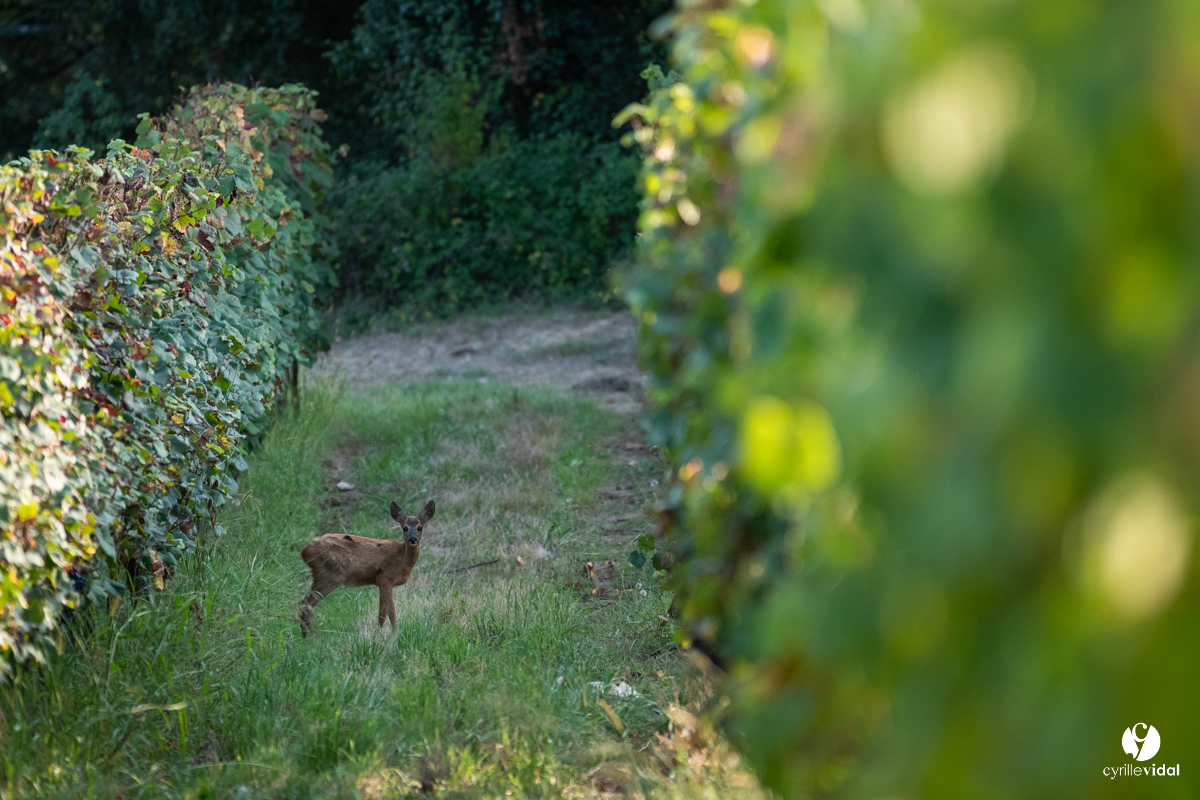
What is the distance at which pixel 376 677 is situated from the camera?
438 cm

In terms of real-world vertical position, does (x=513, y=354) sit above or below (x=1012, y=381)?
below

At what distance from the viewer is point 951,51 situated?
1.01 meters

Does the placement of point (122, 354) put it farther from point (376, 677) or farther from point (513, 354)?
point (513, 354)

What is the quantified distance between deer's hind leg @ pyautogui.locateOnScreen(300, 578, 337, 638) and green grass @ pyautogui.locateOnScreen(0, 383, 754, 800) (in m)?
0.09

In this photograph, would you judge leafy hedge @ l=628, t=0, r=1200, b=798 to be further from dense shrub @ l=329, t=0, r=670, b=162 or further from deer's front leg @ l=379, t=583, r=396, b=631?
dense shrub @ l=329, t=0, r=670, b=162

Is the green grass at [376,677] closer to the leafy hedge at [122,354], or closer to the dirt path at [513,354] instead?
the leafy hedge at [122,354]

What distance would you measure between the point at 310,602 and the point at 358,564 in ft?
0.97

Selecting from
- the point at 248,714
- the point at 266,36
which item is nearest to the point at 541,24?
the point at 266,36

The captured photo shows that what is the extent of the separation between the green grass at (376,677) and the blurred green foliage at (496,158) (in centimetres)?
892

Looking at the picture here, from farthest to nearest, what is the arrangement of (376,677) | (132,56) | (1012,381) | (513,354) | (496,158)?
(132,56), (496,158), (513,354), (376,677), (1012,381)

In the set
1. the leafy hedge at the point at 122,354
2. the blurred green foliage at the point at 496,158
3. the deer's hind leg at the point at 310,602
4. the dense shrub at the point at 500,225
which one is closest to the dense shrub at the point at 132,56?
the blurred green foliage at the point at 496,158

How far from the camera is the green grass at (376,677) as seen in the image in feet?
11.8

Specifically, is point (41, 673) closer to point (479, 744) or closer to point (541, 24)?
point (479, 744)

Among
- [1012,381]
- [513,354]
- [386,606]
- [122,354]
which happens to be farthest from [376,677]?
[513,354]
